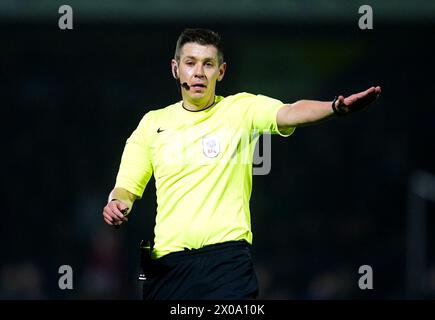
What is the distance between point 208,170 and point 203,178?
52mm

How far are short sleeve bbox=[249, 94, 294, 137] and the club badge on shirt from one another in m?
0.23

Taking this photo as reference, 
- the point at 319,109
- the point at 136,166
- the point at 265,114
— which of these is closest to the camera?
the point at 319,109

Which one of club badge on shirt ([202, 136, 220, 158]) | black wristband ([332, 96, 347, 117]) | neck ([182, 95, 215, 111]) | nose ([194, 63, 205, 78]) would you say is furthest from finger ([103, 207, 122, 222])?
black wristband ([332, 96, 347, 117])

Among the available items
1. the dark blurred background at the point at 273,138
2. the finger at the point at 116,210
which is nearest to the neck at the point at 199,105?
the finger at the point at 116,210

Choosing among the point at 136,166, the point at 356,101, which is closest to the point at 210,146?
the point at 136,166

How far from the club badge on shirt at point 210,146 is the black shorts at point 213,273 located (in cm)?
51

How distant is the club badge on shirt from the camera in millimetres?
6750

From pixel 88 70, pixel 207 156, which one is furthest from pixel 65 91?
pixel 207 156

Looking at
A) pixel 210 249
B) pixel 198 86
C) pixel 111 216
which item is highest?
pixel 198 86

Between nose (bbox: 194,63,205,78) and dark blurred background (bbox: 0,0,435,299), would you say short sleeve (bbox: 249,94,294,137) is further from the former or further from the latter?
dark blurred background (bbox: 0,0,435,299)

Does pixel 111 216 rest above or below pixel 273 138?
below

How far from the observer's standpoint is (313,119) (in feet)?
21.0

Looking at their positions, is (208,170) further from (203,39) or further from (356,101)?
(356,101)

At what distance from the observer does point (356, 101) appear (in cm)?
614
